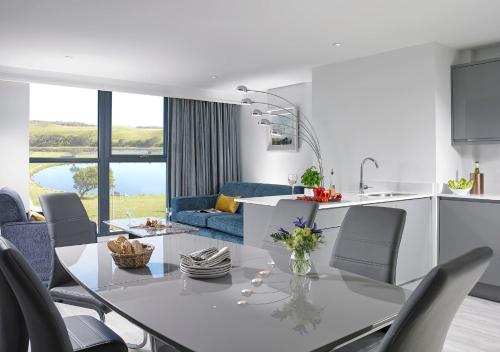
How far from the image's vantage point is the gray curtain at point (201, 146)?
7.15m

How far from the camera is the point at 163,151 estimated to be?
7398 mm

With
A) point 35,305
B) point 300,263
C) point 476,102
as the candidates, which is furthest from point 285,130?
point 35,305

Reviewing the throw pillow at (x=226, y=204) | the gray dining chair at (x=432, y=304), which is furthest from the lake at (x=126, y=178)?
the gray dining chair at (x=432, y=304)

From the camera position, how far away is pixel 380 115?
4801 mm

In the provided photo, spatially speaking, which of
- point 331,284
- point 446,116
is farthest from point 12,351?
point 446,116

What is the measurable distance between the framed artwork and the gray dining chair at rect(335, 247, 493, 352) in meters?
5.38

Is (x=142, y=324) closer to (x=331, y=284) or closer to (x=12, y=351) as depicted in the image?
(x=12, y=351)

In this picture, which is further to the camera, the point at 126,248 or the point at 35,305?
the point at 126,248

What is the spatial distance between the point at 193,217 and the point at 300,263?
4.42m

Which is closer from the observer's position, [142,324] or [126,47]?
[142,324]

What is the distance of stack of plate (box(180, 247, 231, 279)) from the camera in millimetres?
1901

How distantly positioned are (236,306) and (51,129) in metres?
5.90

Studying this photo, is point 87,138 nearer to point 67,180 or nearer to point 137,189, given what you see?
point 67,180

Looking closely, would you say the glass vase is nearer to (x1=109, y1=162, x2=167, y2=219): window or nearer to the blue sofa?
the blue sofa
